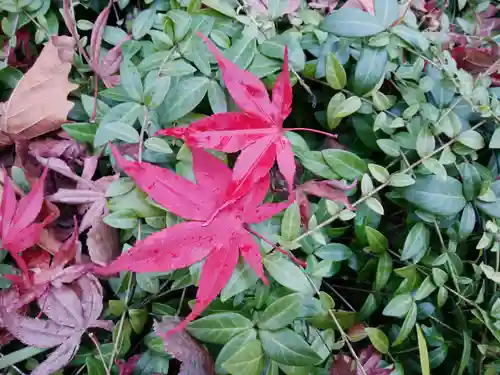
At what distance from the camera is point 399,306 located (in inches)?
24.8

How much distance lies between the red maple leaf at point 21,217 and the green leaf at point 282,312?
0.99 feet

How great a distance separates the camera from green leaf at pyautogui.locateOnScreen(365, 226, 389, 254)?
62 cm

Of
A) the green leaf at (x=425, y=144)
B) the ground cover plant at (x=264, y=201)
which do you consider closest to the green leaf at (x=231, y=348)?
the ground cover plant at (x=264, y=201)

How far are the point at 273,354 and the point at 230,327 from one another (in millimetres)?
58

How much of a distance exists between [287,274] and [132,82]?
0.32 meters

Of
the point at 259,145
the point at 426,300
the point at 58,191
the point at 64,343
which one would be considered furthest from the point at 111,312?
the point at 426,300

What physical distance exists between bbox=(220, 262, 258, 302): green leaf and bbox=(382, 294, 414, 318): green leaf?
0.18m

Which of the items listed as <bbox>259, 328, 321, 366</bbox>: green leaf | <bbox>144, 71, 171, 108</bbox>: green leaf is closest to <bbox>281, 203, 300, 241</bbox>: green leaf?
<bbox>259, 328, 321, 366</bbox>: green leaf

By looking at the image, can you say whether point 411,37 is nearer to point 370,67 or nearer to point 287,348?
point 370,67

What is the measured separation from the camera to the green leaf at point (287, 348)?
56 centimetres

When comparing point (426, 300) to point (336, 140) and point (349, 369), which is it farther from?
point (336, 140)

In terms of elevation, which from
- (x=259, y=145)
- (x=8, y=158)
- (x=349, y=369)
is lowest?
(x=349, y=369)

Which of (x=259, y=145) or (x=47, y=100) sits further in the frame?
(x=47, y=100)

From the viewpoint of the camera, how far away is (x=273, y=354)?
0.58 meters
